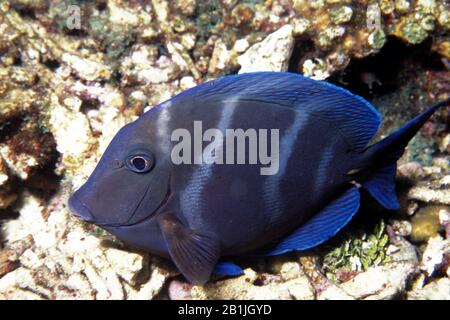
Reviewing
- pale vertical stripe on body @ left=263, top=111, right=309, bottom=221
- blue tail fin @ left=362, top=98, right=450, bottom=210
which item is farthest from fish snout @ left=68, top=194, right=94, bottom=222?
blue tail fin @ left=362, top=98, right=450, bottom=210

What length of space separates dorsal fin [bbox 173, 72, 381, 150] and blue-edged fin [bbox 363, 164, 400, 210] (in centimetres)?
26

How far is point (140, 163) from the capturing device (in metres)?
2.26

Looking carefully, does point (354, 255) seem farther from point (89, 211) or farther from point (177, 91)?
point (177, 91)

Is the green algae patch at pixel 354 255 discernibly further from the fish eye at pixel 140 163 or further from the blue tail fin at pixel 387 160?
the fish eye at pixel 140 163

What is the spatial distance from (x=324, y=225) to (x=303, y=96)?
94 cm

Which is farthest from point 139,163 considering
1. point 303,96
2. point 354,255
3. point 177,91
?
point 354,255

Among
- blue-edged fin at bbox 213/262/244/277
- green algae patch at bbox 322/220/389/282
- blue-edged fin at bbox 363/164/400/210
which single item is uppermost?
Answer: blue-edged fin at bbox 363/164/400/210

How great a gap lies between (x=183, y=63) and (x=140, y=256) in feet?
6.67

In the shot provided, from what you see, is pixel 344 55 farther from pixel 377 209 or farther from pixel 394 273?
pixel 394 273

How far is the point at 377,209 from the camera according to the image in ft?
10.9

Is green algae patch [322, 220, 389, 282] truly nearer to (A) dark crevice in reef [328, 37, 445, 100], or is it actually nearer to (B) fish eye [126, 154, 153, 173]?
(A) dark crevice in reef [328, 37, 445, 100]

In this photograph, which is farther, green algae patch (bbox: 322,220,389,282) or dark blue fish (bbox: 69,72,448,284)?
green algae patch (bbox: 322,220,389,282)

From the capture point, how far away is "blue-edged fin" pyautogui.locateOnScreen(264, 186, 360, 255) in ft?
A: 8.92

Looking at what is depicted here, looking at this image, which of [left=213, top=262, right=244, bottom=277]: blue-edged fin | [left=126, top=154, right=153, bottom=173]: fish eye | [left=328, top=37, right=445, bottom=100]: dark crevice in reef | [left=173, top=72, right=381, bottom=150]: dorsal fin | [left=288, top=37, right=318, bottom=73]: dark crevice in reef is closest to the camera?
[left=126, top=154, right=153, bottom=173]: fish eye
